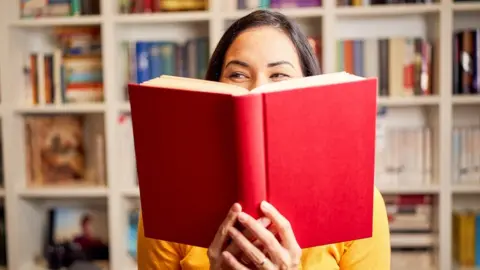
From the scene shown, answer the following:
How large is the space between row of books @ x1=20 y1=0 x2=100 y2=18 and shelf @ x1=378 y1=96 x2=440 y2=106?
1.25m

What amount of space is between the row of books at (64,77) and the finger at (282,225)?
172 centimetres

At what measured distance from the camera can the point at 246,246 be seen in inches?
37.8

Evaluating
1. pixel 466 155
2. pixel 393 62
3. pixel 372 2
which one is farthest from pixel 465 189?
pixel 372 2

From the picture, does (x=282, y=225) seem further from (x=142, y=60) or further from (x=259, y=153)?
(x=142, y=60)

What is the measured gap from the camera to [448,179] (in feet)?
7.70

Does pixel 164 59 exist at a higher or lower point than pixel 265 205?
higher

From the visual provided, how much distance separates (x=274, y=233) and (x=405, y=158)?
1.58 meters

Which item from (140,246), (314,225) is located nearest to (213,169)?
(314,225)

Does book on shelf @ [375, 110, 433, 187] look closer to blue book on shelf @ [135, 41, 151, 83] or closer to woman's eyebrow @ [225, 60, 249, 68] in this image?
blue book on shelf @ [135, 41, 151, 83]

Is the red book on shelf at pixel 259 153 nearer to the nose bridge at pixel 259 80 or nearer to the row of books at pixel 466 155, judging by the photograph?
the nose bridge at pixel 259 80

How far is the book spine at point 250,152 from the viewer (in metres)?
0.89

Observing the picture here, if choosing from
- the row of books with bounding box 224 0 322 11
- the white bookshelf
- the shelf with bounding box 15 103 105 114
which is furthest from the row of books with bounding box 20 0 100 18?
the row of books with bounding box 224 0 322 11

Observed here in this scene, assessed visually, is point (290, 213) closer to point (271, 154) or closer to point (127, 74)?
point (271, 154)

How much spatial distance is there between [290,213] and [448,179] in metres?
1.57
